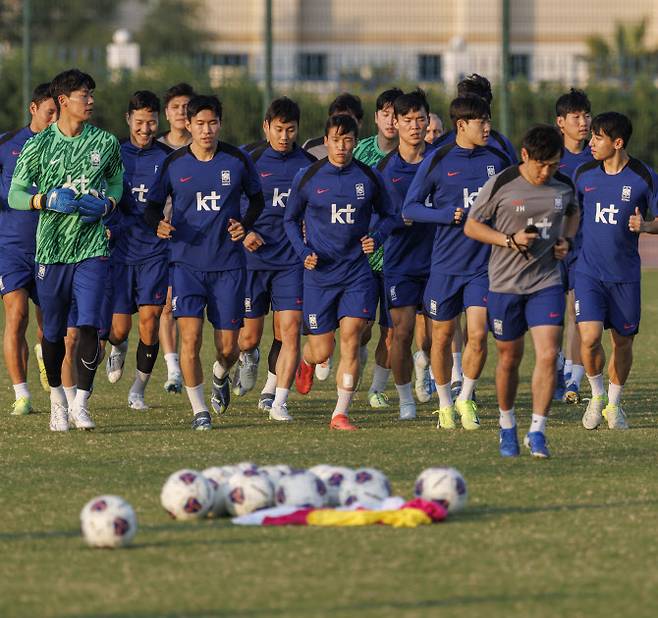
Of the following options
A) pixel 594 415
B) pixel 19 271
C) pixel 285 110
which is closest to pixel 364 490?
pixel 594 415

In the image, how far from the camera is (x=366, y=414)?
12.8 metres

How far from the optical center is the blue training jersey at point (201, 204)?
11.8m

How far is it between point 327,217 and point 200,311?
3.64 feet

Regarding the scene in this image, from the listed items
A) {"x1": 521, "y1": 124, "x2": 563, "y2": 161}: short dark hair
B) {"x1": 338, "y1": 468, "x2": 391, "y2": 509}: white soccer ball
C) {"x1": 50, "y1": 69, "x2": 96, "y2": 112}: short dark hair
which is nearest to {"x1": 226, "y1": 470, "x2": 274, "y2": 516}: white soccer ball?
{"x1": 338, "y1": 468, "x2": 391, "y2": 509}: white soccer ball

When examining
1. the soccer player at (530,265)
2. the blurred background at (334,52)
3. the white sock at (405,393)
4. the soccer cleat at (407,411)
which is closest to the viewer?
the soccer player at (530,265)

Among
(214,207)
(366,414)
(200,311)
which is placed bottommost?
(366,414)

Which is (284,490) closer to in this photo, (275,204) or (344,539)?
(344,539)

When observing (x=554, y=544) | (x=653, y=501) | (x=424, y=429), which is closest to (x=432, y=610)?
(x=554, y=544)

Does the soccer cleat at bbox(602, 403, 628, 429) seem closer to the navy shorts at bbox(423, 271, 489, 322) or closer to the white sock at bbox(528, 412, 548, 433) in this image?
the navy shorts at bbox(423, 271, 489, 322)

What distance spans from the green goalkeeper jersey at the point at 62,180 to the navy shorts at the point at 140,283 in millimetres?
2159

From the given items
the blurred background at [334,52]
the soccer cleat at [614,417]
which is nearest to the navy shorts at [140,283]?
the soccer cleat at [614,417]

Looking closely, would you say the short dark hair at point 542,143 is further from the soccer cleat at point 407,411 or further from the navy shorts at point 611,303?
the soccer cleat at point 407,411

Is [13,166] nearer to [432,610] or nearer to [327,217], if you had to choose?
[327,217]

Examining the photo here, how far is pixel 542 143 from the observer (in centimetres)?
991
